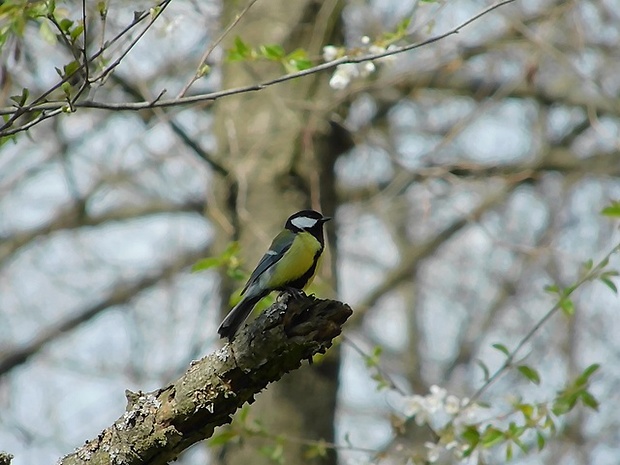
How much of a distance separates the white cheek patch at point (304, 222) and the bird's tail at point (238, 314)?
69cm

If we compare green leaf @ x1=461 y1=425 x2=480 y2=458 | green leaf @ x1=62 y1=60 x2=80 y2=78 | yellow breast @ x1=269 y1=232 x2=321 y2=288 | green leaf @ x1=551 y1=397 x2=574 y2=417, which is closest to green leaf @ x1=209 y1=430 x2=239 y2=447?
yellow breast @ x1=269 y1=232 x2=321 y2=288

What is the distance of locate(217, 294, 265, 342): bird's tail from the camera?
135 inches

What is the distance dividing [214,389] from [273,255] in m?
1.51

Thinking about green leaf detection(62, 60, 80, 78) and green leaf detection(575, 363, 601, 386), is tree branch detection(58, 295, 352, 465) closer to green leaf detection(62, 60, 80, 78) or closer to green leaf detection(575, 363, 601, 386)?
green leaf detection(62, 60, 80, 78)

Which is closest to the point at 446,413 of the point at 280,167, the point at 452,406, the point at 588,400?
the point at 452,406

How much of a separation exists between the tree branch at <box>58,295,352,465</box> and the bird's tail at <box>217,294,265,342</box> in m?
0.84

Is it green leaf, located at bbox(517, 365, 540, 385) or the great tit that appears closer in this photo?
the great tit

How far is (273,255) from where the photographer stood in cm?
395

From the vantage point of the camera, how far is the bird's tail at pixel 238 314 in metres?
3.43

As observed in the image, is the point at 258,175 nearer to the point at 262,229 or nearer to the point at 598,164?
the point at 262,229

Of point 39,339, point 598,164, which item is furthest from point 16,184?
point 598,164

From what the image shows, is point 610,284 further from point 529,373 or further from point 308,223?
point 308,223

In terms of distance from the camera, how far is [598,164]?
24.4ft

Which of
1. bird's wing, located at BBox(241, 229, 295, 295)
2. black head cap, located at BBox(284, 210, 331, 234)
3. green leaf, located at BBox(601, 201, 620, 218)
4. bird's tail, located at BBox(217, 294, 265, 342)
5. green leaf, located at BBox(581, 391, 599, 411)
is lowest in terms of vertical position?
green leaf, located at BBox(581, 391, 599, 411)
